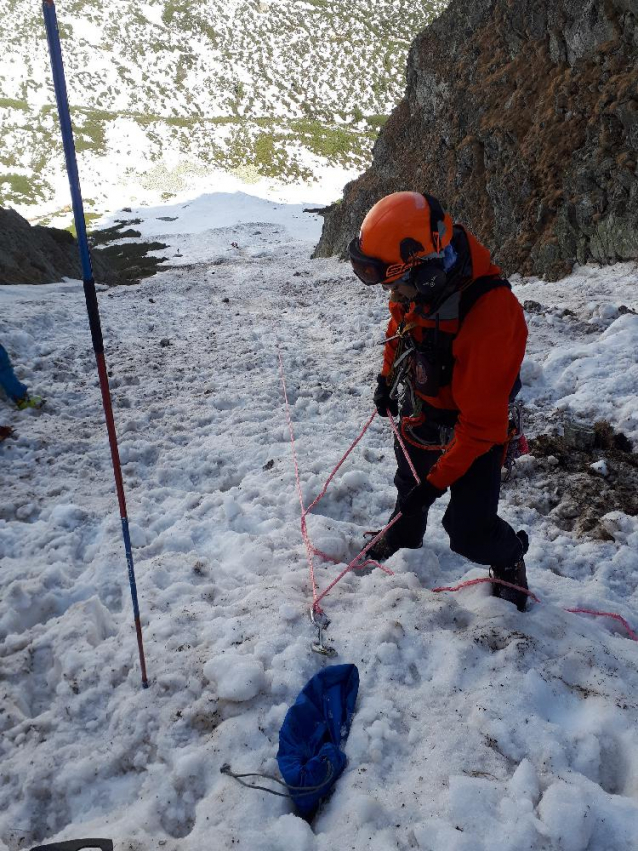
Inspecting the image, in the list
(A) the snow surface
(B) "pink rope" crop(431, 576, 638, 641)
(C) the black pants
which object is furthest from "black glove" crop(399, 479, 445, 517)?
(B) "pink rope" crop(431, 576, 638, 641)

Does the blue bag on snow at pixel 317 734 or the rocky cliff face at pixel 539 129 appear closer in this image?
the blue bag on snow at pixel 317 734

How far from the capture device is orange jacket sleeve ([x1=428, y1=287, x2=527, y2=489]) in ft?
9.26

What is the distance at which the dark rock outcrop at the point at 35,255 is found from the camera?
1742 cm

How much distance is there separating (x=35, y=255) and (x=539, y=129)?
17.7 m

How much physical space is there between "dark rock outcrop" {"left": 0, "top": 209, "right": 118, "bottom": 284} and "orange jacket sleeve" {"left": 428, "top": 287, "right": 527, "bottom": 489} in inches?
696

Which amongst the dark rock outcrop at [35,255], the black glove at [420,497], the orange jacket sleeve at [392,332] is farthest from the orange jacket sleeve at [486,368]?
the dark rock outcrop at [35,255]

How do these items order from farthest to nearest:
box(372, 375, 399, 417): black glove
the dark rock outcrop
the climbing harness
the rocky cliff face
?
the dark rock outcrop < the rocky cliff face < box(372, 375, 399, 417): black glove < the climbing harness

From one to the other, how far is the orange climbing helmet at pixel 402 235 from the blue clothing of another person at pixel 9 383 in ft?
20.8

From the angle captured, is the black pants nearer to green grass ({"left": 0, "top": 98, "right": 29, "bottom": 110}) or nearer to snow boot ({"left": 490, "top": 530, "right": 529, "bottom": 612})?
snow boot ({"left": 490, "top": 530, "right": 529, "bottom": 612})

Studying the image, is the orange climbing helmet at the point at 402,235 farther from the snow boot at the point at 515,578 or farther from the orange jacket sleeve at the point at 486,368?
the snow boot at the point at 515,578

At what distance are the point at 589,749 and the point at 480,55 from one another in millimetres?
21242

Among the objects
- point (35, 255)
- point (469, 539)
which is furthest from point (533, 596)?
point (35, 255)

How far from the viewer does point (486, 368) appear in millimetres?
2812

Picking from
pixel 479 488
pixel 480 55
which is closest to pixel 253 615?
pixel 479 488
